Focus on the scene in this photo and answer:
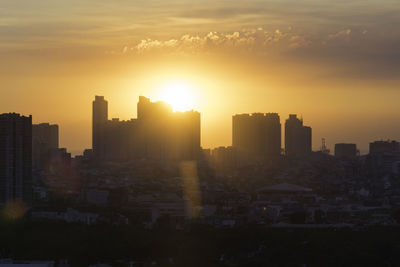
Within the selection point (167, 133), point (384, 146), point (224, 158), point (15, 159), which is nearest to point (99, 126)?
point (167, 133)

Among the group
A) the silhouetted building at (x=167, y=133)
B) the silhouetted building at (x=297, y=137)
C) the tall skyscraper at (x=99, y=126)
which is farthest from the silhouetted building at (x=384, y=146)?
the tall skyscraper at (x=99, y=126)

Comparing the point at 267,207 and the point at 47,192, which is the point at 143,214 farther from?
the point at 47,192

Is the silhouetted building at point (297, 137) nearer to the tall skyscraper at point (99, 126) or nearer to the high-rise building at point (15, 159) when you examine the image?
the tall skyscraper at point (99, 126)

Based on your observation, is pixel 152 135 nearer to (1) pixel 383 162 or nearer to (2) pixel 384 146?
(1) pixel 383 162

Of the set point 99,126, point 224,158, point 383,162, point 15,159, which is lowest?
point 15,159

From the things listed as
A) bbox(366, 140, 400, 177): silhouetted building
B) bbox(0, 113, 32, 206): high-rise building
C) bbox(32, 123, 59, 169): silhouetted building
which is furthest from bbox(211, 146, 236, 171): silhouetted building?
bbox(0, 113, 32, 206): high-rise building

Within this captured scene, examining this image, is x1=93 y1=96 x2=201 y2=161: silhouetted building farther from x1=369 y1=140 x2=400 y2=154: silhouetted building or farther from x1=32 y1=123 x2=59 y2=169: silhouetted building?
x1=369 y1=140 x2=400 y2=154: silhouetted building
